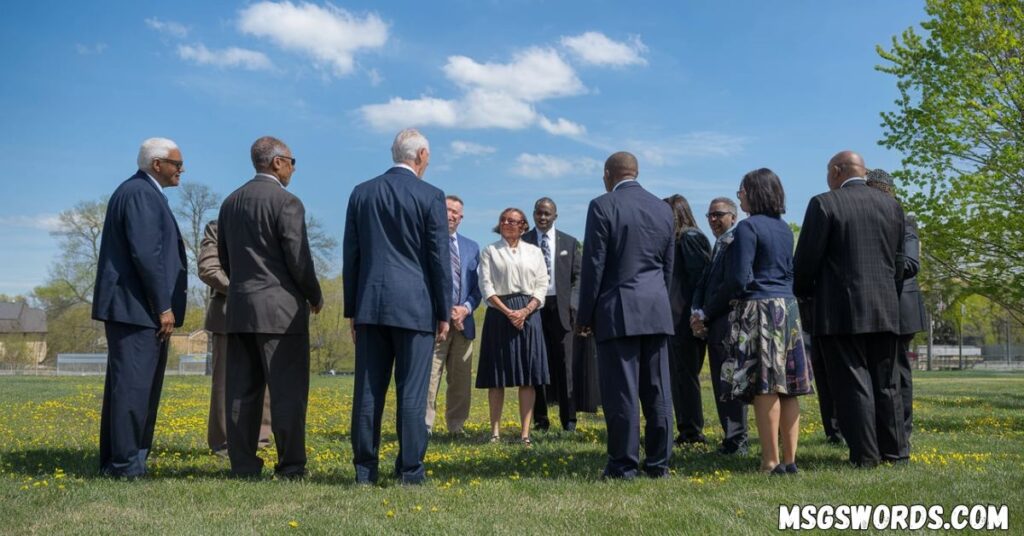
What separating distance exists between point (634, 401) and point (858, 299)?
2.02 meters

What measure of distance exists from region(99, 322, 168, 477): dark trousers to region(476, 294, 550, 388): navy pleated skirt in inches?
132

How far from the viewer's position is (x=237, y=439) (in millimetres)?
6270

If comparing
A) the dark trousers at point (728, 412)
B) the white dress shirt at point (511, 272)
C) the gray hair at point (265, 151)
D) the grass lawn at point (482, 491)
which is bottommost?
the grass lawn at point (482, 491)

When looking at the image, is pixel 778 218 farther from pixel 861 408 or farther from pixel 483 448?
pixel 483 448

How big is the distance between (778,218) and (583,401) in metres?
3.72

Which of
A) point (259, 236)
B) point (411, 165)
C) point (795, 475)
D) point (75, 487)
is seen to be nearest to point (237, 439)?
point (75, 487)

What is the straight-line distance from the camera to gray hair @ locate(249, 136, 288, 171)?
21.1 feet

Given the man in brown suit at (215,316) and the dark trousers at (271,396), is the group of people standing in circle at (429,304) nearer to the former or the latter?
the dark trousers at (271,396)

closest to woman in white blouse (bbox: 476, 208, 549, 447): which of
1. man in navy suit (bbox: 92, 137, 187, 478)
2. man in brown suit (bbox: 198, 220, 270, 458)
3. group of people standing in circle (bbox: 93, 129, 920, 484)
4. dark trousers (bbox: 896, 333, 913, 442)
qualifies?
group of people standing in circle (bbox: 93, 129, 920, 484)

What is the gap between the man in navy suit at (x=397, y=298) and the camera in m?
5.94

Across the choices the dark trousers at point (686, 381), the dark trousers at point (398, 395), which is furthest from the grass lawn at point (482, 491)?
the dark trousers at point (686, 381)

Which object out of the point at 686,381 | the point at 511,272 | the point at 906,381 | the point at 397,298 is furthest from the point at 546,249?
the point at 906,381

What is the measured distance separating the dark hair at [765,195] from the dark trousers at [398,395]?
8.84 feet

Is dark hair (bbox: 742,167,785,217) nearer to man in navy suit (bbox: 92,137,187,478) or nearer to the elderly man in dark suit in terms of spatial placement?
the elderly man in dark suit
